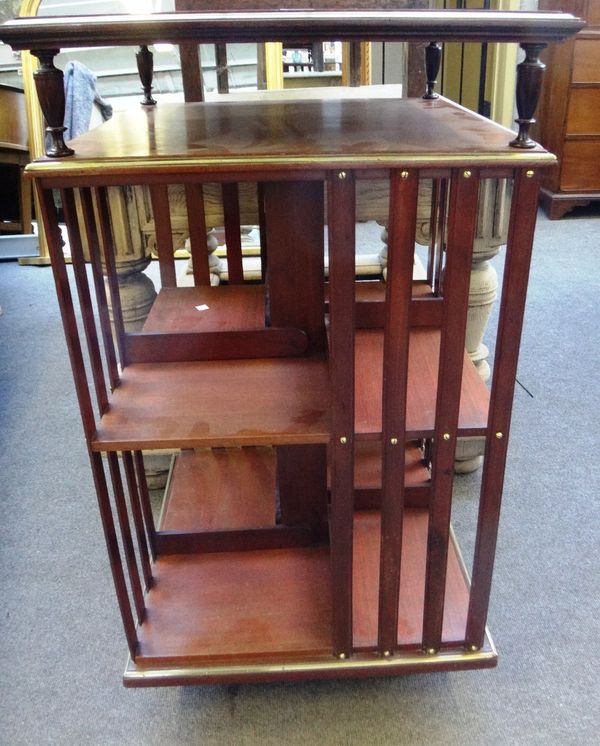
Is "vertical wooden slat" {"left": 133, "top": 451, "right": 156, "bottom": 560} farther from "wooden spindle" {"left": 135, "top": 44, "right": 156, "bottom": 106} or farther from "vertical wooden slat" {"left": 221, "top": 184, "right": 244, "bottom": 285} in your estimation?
"wooden spindle" {"left": 135, "top": 44, "right": 156, "bottom": 106}

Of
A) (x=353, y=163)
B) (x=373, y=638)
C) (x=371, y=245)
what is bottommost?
(x=371, y=245)

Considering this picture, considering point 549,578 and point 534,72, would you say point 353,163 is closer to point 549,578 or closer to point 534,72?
point 534,72

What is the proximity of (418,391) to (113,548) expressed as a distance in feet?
1.68

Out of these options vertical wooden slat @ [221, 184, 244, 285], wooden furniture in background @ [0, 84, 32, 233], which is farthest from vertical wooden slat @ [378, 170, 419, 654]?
wooden furniture in background @ [0, 84, 32, 233]

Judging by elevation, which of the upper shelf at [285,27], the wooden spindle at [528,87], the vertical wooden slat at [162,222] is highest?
the upper shelf at [285,27]

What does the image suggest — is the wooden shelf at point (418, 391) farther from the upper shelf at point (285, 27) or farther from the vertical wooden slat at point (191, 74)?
the vertical wooden slat at point (191, 74)

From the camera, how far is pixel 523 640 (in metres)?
1.27

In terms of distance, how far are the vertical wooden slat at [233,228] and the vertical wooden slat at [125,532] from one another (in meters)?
0.58

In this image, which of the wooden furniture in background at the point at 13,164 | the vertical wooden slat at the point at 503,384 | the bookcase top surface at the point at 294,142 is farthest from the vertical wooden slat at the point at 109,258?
the wooden furniture in background at the point at 13,164

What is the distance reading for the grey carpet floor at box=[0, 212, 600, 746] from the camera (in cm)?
112

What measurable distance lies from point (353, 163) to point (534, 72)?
220 mm

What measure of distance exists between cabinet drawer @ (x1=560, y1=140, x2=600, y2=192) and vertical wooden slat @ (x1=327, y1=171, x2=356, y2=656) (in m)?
3.04

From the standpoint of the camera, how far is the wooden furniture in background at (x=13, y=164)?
305 centimetres

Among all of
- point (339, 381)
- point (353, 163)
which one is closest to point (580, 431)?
point (339, 381)
